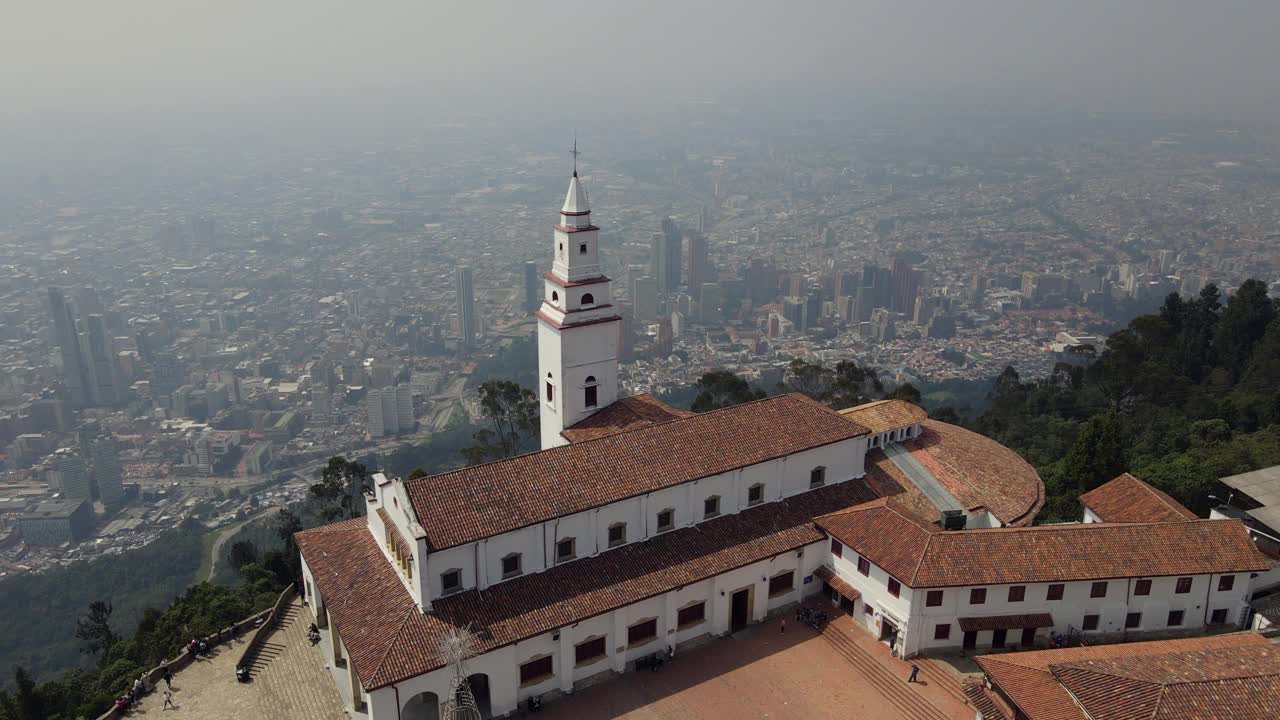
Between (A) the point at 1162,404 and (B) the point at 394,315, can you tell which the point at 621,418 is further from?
(B) the point at 394,315

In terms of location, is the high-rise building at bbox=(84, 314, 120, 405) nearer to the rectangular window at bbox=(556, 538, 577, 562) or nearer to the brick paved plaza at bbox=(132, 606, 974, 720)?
the brick paved plaza at bbox=(132, 606, 974, 720)

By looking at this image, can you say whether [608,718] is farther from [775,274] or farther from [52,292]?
[775,274]

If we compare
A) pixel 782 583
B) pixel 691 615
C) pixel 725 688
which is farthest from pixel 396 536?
pixel 782 583

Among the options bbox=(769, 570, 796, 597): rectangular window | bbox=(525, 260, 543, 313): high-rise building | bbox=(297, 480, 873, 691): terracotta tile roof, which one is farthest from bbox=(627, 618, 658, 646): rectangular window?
bbox=(525, 260, 543, 313): high-rise building

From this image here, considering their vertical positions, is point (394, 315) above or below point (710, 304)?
below

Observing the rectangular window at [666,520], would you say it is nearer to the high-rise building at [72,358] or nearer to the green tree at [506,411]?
the green tree at [506,411]

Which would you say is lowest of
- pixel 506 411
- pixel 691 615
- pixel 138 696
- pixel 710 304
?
pixel 710 304

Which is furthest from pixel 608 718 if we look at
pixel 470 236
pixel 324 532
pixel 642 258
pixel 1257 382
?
pixel 470 236
